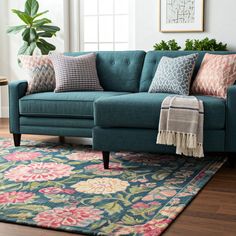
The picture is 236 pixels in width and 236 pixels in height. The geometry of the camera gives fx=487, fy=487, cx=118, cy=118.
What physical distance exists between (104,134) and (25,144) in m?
1.24

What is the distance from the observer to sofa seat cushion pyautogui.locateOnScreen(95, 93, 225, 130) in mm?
3443

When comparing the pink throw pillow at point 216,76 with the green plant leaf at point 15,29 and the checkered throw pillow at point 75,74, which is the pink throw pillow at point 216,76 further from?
the green plant leaf at point 15,29

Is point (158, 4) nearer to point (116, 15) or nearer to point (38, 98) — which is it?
point (116, 15)

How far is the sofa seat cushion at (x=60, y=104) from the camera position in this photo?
4.09m

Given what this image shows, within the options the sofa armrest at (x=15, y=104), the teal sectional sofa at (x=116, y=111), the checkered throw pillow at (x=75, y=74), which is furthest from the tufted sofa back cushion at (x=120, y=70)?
the sofa armrest at (x=15, y=104)

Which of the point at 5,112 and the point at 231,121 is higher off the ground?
the point at 231,121

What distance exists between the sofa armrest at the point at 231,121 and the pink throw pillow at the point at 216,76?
1.12 ft

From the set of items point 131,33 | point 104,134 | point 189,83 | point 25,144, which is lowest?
point 25,144

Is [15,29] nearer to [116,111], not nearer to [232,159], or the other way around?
[116,111]

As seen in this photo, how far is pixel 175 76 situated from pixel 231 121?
2.41 ft

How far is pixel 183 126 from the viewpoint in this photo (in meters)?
3.41

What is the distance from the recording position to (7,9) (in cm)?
623

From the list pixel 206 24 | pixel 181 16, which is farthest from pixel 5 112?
pixel 206 24

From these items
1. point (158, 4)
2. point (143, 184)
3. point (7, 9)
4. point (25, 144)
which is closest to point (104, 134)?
point (143, 184)
